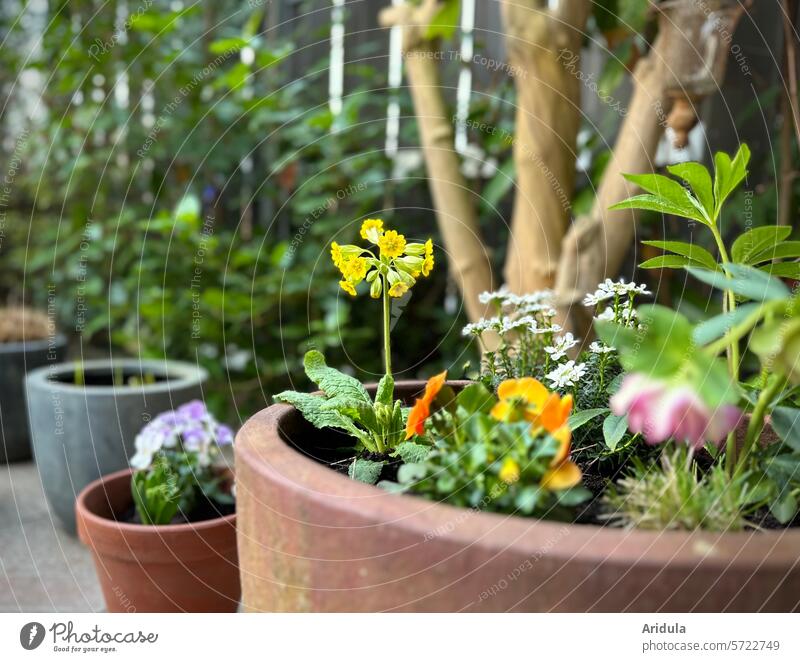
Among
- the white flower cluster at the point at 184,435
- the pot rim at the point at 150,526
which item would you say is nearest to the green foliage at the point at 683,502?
the pot rim at the point at 150,526

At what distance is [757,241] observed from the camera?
61cm

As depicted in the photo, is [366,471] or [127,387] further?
[127,387]

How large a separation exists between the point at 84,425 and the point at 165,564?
0.50 meters

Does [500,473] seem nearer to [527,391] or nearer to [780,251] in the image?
[527,391]

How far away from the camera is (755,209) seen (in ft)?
4.31

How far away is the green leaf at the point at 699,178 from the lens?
602 millimetres

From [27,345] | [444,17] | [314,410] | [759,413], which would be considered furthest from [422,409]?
A: [27,345]

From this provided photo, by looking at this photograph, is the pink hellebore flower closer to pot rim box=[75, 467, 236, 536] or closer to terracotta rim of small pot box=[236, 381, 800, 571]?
terracotta rim of small pot box=[236, 381, 800, 571]

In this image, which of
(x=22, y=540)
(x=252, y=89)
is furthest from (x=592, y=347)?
(x=252, y=89)

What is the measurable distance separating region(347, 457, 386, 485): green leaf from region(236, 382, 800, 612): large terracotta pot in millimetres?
110

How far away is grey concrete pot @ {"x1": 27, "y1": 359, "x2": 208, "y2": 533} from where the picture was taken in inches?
52.4
